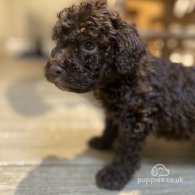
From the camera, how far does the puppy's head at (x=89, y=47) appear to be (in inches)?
48.3

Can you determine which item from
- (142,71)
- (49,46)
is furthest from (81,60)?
(49,46)

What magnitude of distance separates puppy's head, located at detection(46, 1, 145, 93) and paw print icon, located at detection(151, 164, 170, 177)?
20.0 inches

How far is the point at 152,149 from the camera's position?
1768mm

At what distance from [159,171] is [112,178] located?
24 centimetres

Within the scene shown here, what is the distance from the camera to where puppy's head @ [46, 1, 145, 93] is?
1.23 metres

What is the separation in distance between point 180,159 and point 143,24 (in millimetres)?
1776

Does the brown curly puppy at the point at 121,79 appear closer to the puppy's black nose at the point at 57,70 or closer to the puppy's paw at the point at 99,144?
the puppy's black nose at the point at 57,70

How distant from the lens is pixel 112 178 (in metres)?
1.43

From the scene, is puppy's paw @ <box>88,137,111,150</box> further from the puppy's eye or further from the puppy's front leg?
the puppy's eye

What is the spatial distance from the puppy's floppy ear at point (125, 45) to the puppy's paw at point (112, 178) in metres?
0.43

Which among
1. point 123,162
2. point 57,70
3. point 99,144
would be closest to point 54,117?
point 99,144

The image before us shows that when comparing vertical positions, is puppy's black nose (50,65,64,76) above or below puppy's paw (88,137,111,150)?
above

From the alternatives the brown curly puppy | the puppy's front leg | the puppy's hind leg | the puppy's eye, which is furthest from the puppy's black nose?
the puppy's hind leg

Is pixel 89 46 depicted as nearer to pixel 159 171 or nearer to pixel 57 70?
pixel 57 70
